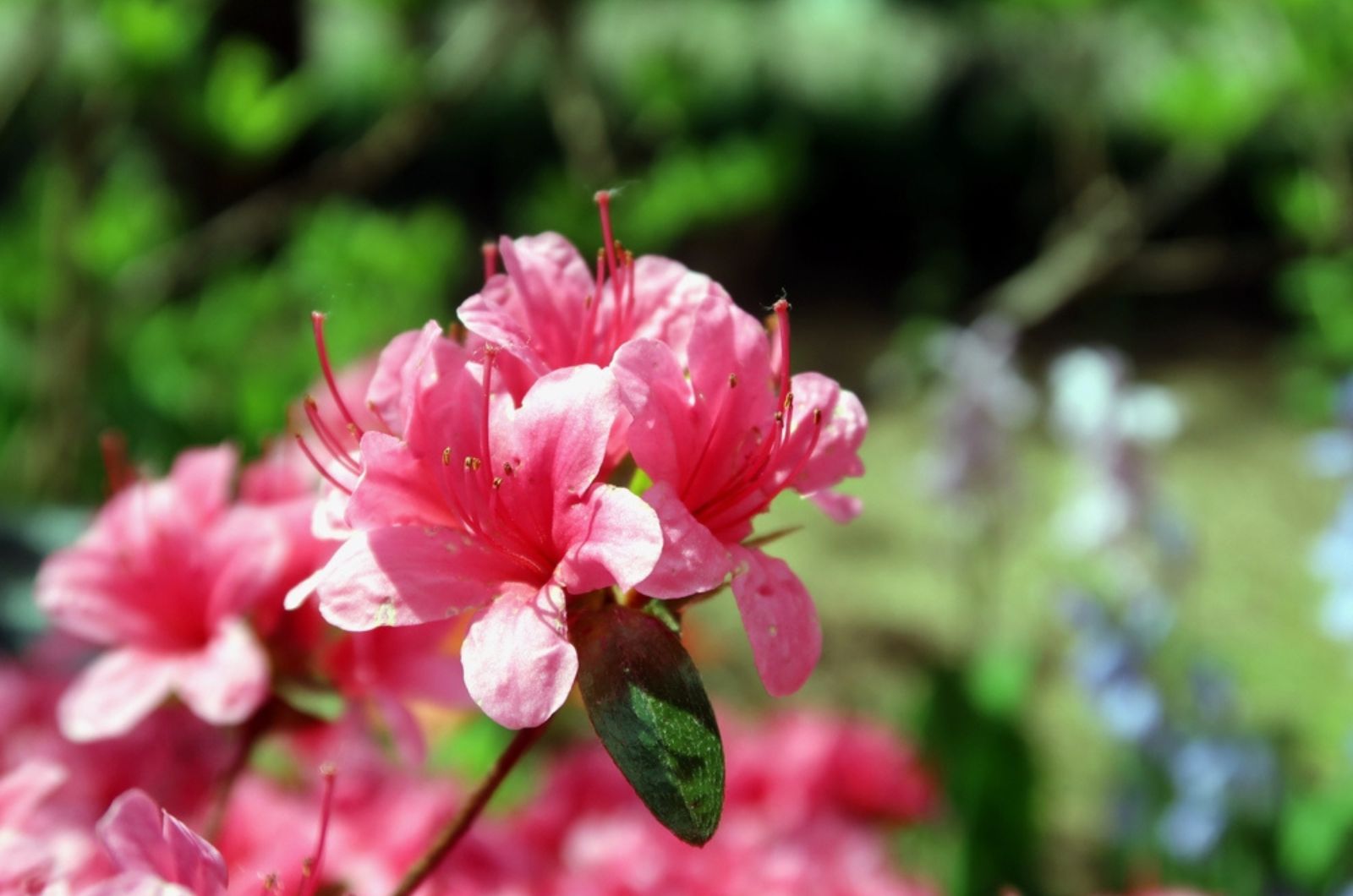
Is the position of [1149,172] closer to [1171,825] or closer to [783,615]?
[1171,825]

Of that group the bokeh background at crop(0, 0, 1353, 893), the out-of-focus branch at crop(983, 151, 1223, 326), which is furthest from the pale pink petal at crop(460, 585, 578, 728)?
the out-of-focus branch at crop(983, 151, 1223, 326)

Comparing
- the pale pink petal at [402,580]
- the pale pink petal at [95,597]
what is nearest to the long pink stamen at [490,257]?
the pale pink petal at [402,580]

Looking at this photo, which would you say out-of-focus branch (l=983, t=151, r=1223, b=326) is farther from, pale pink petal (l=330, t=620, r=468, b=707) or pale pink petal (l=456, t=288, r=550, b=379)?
pale pink petal (l=456, t=288, r=550, b=379)

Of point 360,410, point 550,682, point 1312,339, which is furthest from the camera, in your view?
point 1312,339

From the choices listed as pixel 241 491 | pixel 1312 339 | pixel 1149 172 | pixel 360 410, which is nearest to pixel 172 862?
pixel 241 491

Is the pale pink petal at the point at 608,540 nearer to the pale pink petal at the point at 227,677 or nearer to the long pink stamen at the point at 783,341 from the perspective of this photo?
the long pink stamen at the point at 783,341

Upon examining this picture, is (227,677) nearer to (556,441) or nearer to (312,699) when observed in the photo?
(312,699)
